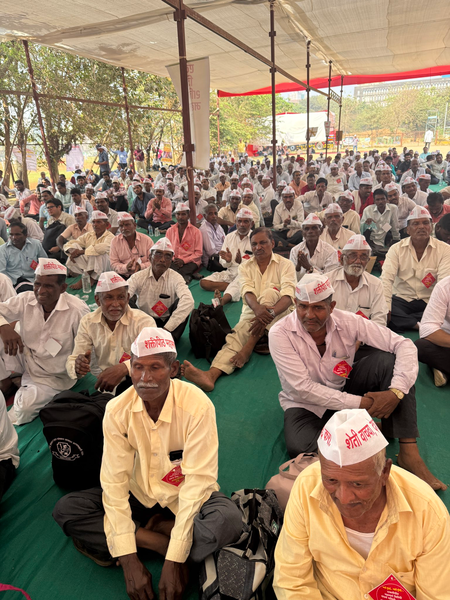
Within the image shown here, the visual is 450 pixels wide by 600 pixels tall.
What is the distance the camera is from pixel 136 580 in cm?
184

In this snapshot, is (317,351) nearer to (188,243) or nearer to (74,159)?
(188,243)

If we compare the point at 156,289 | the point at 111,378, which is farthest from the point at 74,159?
the point at 111,378

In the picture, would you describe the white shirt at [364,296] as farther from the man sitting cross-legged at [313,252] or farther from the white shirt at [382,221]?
the white shirt at [382,221]

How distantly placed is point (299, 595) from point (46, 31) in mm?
8597

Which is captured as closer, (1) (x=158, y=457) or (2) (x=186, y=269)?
(1) (x=158, y=457)

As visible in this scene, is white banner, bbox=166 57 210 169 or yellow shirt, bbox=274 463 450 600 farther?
white banner, bbox=166 57 210 169

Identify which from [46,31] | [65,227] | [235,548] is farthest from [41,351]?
[46,31]

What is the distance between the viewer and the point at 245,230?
229 inches

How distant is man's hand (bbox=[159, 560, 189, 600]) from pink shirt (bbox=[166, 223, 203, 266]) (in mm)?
5099

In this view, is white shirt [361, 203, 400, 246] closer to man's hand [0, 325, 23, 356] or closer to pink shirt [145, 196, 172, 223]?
pink shirt [145, 196, 172, 223]

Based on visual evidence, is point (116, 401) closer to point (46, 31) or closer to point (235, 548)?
point (235, 548)

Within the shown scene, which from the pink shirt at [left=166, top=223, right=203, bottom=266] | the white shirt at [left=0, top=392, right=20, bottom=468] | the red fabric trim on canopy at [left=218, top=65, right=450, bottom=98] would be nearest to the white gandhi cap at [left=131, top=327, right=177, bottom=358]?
the white shirt at [left=0, top=392, right=20, bottom=468]

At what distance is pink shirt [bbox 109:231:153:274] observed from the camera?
5.79 metres

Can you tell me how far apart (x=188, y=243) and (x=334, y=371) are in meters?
4.35
